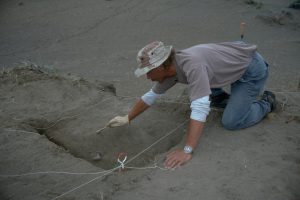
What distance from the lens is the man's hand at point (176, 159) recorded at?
2621 millimetres

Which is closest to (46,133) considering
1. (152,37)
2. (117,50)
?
(117,50)

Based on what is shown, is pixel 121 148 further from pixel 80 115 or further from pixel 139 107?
pixel 80 115

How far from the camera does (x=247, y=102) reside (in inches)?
121

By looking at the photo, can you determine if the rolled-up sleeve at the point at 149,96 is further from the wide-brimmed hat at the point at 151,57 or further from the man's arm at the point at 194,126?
the man's arm at the point at 194,126

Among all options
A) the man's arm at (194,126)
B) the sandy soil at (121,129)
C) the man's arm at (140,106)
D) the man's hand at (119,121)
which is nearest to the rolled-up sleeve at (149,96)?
the man's arm at (140,106)

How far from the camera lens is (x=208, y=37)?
672 centimetres

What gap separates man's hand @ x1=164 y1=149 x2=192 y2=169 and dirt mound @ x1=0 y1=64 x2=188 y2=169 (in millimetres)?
324

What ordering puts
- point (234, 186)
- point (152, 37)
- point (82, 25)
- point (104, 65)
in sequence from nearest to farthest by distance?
point (234, 186), point (104, 65), point (152, 37), point (82, 25)

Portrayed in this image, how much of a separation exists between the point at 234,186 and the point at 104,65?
3803mm

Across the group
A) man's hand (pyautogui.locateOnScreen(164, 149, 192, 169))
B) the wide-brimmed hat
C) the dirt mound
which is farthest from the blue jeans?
the wide-brimmed hat

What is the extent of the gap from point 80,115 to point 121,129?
1.89 feet

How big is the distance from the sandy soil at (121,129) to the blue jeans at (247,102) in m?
0.08

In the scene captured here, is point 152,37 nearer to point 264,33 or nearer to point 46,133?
point 264,33

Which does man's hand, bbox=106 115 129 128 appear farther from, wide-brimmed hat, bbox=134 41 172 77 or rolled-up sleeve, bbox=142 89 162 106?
wide-brimmed hat, bbox=134 41 172 77
